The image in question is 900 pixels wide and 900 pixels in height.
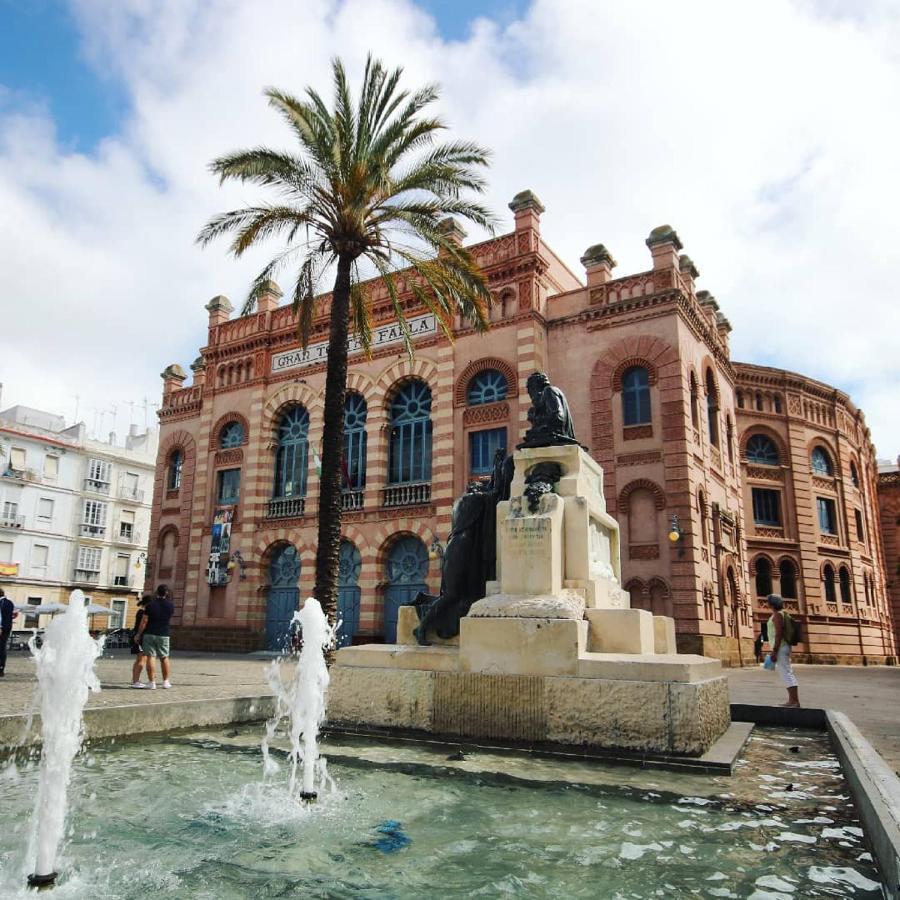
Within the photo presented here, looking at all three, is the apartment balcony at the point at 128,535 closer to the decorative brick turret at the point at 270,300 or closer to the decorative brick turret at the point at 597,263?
the decorative brick turret at the point at 270,300

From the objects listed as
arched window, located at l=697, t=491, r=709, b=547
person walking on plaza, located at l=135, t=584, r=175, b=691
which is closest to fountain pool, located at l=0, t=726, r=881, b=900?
person walking on plaza, located at l=135, t=584, r=175, b=691

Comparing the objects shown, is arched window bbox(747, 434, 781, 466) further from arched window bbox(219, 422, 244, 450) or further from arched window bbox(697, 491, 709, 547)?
arched window bbox(219, 422, 244, 450)

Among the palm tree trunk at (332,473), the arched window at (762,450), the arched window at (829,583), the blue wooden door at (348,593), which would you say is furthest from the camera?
the arched window at (762,450)

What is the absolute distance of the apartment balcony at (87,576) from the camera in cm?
4297

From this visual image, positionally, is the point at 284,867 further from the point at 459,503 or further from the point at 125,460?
the point at 125,460

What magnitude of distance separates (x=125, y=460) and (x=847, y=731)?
47.6 meters

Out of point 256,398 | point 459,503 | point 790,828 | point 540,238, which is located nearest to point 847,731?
point 790,828

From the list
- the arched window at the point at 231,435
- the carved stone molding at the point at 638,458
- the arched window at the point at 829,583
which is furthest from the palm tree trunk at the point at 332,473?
the arched window at the point at 829,583

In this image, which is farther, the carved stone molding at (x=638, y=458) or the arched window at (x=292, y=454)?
the arched window at (x=292, y=454)

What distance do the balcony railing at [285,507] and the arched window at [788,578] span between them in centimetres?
1836

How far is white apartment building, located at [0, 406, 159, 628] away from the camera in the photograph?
40.4 metres

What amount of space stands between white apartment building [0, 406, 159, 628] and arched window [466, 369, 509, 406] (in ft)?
99.7

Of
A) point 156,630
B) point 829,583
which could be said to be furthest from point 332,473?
point 829,583

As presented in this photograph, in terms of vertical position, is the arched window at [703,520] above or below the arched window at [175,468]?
below
